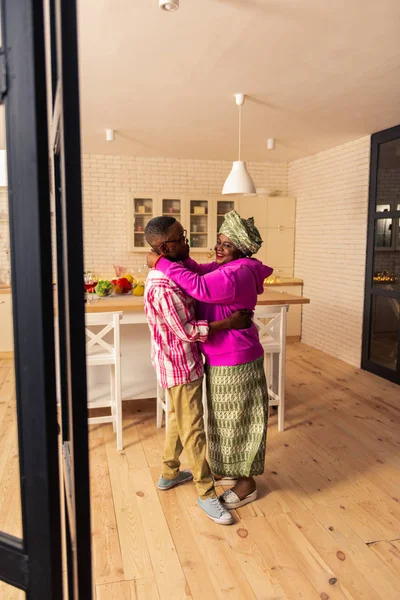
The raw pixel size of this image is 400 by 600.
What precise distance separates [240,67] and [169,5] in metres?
→ 1.04

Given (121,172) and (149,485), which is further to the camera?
(121,172)

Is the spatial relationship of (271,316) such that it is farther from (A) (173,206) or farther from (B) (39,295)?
(A) (173,206)

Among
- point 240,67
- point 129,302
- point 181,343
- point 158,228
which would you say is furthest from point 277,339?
point 240,67

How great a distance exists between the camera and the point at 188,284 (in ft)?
7.64

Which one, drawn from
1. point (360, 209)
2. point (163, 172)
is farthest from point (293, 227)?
point (163, 172)

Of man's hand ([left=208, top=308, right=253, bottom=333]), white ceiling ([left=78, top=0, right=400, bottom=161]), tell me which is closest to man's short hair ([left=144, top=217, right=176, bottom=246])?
man's hand ([left=208, top=308, right=253, bottom=333])

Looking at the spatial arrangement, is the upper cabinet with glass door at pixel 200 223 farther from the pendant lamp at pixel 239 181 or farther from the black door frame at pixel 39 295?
the black door frame at pixel 39 295

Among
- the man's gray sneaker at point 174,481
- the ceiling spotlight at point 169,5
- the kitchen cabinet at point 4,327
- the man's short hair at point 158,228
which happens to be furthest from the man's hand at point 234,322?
the kitchen cabinet at point 4,327

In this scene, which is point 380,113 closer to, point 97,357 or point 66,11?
point 97,357

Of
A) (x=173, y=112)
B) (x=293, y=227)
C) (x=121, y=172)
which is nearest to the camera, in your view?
(x=173, y=112)

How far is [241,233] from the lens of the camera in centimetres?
246

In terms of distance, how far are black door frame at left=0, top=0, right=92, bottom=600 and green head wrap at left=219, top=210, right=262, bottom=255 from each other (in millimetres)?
1731

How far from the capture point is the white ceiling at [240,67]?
2.65 metres

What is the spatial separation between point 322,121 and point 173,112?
1559mm
